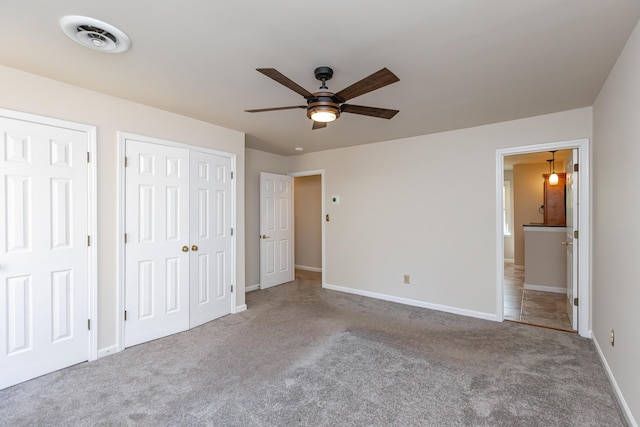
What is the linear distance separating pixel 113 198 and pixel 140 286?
92 centimetres

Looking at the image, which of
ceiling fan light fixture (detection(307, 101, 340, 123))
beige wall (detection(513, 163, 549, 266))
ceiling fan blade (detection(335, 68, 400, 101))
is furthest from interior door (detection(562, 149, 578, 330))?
beige wall (detection(513, 163, 549, 266))

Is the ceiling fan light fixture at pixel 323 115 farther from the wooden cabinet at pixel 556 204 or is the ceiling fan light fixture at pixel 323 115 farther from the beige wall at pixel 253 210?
the wooden cabinet at pixel 556 204

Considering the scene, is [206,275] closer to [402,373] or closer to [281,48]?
[402,373]

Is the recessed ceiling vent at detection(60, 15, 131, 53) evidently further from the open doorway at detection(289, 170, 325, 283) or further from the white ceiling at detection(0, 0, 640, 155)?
the open doorway at detection(289, 170, 325, 283)

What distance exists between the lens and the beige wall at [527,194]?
655 centimetres

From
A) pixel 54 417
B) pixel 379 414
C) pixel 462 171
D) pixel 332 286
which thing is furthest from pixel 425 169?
pixel 54 417

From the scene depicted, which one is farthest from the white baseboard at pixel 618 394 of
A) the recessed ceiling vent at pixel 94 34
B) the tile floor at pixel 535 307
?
the recessed ceiling vent at pixel 94 34

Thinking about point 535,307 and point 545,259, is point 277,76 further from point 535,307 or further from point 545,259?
point 545,259

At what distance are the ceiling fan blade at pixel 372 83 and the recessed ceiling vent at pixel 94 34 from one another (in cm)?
141

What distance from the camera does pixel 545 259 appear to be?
16.6 feet

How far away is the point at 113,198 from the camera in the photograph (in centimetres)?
283

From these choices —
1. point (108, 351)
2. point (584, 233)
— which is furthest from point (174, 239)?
point (584, 233)

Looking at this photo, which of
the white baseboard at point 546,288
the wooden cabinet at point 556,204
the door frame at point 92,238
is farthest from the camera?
the wooden cabinet at point 556,204

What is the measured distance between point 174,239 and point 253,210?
6.19ft
